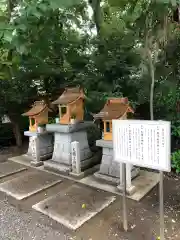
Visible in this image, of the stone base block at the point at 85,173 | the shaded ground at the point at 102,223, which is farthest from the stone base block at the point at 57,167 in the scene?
the shaded ground at the point at 102,223

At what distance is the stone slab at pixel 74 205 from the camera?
2848 millimetres

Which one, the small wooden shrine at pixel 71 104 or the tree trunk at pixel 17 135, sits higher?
the small wooden shrine at pixel 71 104

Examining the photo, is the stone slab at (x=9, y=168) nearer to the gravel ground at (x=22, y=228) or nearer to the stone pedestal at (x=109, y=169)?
the gravel ground at (x=22, y=228)

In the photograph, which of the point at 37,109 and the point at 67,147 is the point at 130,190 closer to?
the point at 67,147

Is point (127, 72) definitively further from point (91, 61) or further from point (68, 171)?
point (68, 171)

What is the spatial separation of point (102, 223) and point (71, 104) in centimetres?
257

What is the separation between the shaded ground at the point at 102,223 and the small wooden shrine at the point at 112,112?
4.26ft

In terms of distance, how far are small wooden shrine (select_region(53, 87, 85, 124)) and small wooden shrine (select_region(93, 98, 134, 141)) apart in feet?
2.60

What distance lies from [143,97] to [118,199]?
2.53 meters

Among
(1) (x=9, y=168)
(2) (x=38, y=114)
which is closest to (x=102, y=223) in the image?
(1) (x=9, y=168)

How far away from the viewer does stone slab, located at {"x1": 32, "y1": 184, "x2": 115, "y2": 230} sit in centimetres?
285

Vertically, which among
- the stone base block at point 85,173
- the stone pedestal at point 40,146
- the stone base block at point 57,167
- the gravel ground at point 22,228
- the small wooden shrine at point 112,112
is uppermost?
the small wooden shrine at point 112,112

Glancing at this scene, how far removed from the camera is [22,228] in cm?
272

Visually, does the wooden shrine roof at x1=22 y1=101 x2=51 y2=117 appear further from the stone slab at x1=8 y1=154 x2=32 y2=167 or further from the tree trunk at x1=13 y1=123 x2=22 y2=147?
the tree trunk at x1=13 y1=123 x2=22 y2=147
